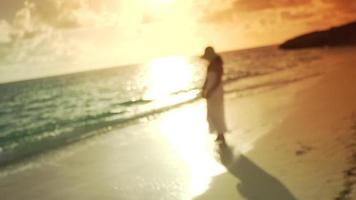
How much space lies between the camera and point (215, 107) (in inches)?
263

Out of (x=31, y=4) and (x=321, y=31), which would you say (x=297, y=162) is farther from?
(x=321, y=31)

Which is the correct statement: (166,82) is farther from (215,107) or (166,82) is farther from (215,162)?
(215,162)

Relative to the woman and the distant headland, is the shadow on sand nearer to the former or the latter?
the woman

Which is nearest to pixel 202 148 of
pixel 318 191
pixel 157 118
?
pixel 318 191

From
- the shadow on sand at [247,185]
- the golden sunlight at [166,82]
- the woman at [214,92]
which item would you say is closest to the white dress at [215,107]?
the woman at [214,92]

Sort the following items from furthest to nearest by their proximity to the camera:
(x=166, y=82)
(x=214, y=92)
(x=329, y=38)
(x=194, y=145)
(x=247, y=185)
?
(x=329, y=38), (x=166, y=82), (x=194, y=145), (x=214, y=92), (x=247, y=185)

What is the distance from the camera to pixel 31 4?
47.7ft

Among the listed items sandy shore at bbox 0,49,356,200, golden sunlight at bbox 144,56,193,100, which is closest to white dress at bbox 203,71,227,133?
sandy shore at bbox 0,49,356,200

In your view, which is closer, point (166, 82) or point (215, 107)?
point (215, 107)

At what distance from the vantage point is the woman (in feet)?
21.0

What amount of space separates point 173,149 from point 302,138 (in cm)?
171

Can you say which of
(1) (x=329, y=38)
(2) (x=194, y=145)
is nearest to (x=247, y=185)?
(2) (x=194, y=145)

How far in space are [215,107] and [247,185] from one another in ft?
6.40

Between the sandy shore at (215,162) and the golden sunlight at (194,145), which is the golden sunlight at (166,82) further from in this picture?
the sandy shore at (215,162)
